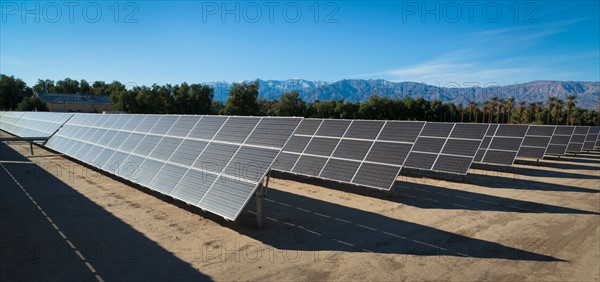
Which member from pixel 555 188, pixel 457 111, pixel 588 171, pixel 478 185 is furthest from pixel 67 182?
pixel 457 111

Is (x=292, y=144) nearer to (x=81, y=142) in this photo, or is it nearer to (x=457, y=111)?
(x=81, y=142)

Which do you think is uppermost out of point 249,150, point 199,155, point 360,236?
point 249,150

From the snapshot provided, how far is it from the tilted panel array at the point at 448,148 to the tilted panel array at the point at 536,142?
10.7 m

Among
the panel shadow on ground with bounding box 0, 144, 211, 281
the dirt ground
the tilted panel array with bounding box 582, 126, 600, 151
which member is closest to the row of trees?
the tilted panel array with bounding box 582, 126, 600, 151

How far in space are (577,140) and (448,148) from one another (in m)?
26.4

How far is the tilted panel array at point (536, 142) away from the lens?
2651cm

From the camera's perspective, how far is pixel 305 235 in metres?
9.38

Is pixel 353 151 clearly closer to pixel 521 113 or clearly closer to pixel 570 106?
pixel 570 106

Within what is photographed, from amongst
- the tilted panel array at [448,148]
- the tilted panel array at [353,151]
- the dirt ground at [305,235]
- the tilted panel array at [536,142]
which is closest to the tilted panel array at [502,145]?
the tilted panel array at [536,142]

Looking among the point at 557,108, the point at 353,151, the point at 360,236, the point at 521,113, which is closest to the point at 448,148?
the point at 353,151

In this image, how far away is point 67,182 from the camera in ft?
51.0

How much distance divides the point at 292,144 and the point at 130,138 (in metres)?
8.96

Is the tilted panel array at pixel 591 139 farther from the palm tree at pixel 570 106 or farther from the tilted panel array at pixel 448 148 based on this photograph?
the palm tree at pixel 570 106

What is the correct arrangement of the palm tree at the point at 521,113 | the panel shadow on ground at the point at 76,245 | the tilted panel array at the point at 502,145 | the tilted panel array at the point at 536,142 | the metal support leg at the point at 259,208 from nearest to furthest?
the panel shadow on ground at the point at 76,245, the metal support leg at the point at 259,208, the tilted panel array at the point at 502,145, the tilted panel array at the point at 536,142, the palm tree at the point at 521,113
